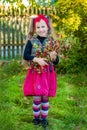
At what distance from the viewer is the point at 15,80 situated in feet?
30.5

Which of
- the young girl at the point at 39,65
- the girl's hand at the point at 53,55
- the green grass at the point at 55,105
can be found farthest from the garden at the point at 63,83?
the girl's hand at the point at 53,55

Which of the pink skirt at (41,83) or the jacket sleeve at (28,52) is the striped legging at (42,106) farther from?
the jacket sleeve at (28,52)

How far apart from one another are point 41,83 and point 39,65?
24cm

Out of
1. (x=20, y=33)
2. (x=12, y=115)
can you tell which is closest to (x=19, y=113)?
(x=12, y=115)

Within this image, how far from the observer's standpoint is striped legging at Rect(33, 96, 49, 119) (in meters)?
6.07

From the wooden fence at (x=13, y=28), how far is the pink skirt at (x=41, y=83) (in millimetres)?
6316

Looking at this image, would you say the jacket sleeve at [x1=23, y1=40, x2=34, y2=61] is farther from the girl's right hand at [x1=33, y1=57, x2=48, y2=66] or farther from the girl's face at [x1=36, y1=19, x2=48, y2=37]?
the girl's face at [x1=36, y1=19, x2=48, y2=37]

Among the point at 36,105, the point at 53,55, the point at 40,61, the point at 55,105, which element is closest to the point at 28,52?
the point at 40,61

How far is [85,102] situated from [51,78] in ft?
5.33

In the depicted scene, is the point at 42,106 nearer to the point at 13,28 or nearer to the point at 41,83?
the point at 41,83

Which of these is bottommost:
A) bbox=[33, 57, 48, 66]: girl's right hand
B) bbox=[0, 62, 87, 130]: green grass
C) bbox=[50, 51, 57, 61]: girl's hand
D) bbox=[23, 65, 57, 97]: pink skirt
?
bbox=[0, 62, 87, 130]: green grass

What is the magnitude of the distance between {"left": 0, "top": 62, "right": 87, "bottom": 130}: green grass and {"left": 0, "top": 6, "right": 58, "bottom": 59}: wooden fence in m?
2.49

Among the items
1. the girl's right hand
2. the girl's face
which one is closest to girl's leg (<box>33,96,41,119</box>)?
the girl's right hand

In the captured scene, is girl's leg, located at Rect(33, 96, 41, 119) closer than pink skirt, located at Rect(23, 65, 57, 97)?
No
